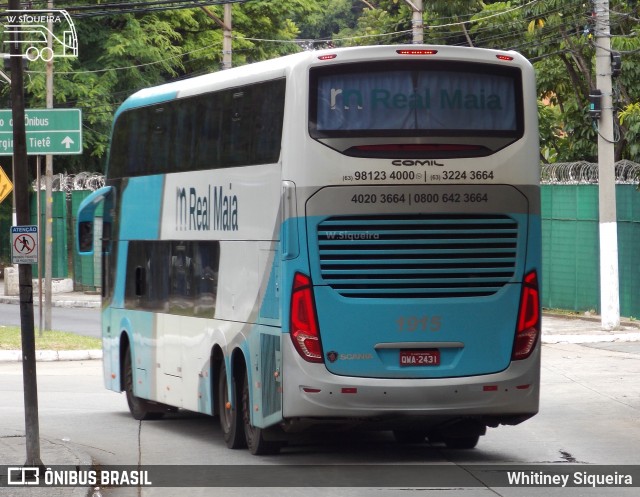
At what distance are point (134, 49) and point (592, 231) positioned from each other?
24.8m

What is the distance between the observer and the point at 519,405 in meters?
12.2

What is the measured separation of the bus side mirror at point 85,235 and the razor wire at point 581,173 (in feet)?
44.1

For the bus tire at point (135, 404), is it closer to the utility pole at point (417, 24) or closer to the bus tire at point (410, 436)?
the bus tire at point (410, 436)

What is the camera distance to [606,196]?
26547 mm

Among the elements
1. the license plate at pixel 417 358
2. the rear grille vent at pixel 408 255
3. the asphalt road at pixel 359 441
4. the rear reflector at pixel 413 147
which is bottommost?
the asphalt road at pixel 359 441

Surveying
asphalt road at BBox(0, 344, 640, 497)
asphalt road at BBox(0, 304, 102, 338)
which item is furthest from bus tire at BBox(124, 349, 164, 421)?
asphalt road at BBox(0, 304, 102, 338)

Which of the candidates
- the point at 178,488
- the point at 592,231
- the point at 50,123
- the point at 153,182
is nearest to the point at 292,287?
the point at 178,488

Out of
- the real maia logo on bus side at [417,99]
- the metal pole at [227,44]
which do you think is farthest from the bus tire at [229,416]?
the metal pole at [227,44]

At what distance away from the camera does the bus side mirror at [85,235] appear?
1761cm

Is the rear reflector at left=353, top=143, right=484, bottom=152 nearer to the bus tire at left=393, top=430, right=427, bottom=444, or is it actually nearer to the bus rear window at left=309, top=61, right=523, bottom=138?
the bus rear window at left=309, top=61, right=523, bottom=138

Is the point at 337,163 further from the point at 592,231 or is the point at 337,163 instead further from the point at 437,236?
the point at 592,231

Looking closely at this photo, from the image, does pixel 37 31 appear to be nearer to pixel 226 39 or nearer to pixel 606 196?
pixel 226 39

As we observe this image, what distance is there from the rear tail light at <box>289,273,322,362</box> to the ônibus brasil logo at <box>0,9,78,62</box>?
9.96 ft

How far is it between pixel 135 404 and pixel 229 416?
3364mm
